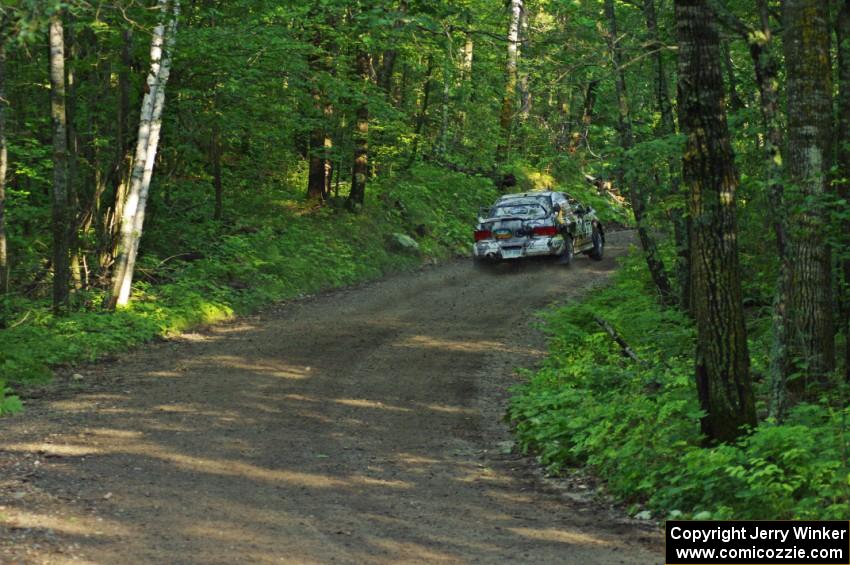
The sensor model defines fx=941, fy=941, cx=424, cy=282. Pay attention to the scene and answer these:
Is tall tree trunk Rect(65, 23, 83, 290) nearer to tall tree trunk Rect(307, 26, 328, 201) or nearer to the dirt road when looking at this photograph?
the dirt road

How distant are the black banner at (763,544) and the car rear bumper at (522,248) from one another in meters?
16.5

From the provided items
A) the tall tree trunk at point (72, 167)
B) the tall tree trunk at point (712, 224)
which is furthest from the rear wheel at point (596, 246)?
the tall tree trunk at point (712, 224)

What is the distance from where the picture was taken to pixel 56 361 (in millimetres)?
13781

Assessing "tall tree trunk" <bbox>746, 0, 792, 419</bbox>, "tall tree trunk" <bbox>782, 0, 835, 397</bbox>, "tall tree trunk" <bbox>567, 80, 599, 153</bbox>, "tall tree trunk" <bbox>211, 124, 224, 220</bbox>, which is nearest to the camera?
"tall tree trunk" <bbox>746, 0, 792, 419</bbox>

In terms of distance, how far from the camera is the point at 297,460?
368 inches

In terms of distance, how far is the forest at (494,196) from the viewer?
26.7 ft

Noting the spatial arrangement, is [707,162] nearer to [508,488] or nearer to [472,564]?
[508,488]

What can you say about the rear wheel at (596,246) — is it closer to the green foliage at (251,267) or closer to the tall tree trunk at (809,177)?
the green foliage at (251,267)

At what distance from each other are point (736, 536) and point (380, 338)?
9741 millimetres

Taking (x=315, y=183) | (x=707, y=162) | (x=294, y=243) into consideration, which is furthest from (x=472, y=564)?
(x=315, y=183)

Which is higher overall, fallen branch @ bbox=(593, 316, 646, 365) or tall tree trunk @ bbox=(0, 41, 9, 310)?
tall tree trunk @ bbox=(0, 41, 9, 310)

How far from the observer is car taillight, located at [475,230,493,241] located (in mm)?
23500

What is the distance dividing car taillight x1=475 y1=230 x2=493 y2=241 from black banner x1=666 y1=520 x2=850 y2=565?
664 inches

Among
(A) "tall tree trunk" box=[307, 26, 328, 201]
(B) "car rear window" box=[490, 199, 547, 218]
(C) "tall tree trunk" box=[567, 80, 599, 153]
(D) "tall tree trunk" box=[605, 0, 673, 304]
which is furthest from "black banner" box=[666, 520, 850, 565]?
(C) "tall tree trunk" box=[567, 80, 599, 153]
